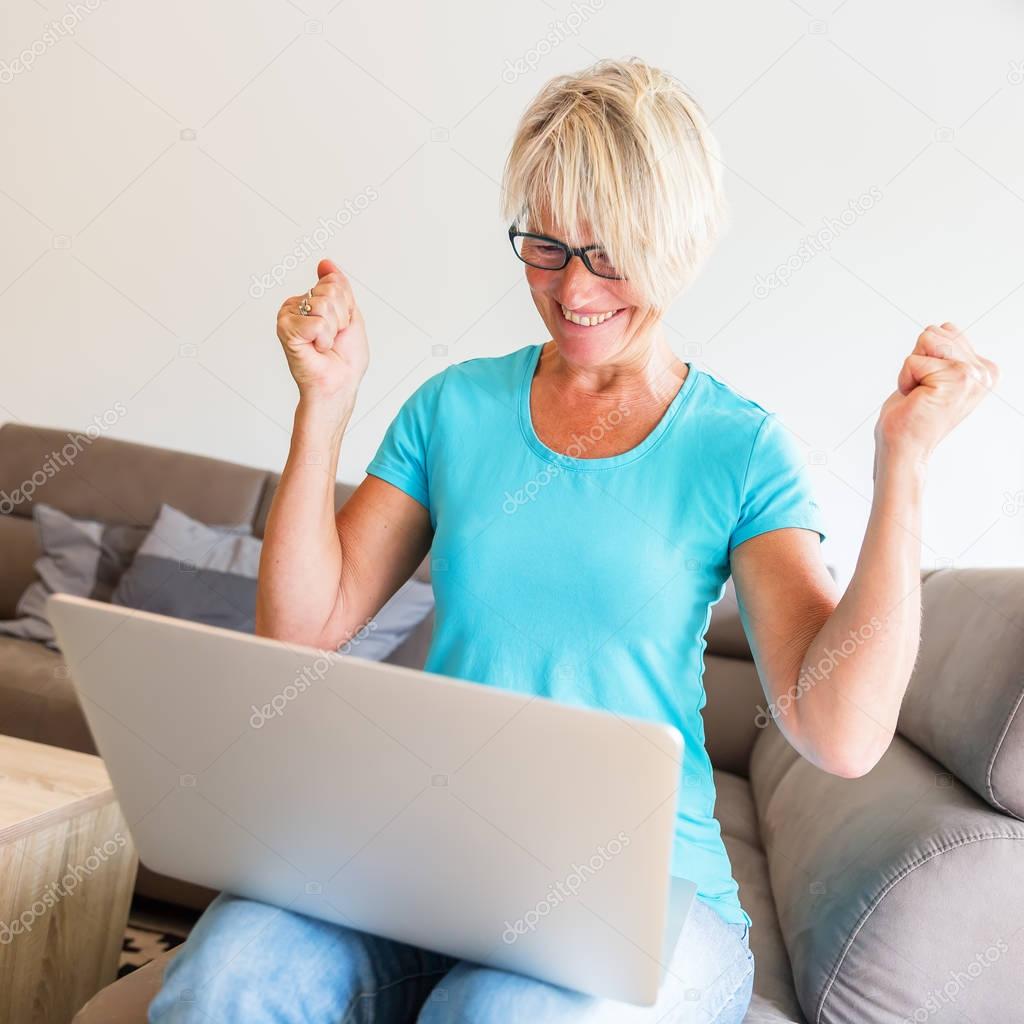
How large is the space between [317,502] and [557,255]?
0.36 meters

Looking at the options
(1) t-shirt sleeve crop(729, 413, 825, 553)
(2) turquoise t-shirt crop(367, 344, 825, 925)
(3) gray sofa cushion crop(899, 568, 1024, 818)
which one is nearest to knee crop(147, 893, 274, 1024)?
(2) turquoise t-shirt crop(367, 344, 825, 925)

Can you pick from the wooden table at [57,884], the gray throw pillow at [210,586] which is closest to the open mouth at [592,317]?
the wooden table at [57,884]

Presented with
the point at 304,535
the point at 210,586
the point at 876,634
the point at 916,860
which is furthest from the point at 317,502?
the point at 210,586

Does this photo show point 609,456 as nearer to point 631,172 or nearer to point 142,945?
point 631,172

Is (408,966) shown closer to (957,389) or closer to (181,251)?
(957,389)

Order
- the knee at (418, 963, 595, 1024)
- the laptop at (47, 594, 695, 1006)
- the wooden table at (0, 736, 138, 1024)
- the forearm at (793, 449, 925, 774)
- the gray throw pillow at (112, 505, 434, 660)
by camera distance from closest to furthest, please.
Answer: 1. the laptop at (47, 594, 695, 1006)
2. the knee at (418, 963, 595, 1024)
3. the forearm at (793, 449, 925, 774)
4. the wooden table at (0, 736, 138, 1024)
5. the gray throw pillow at (112, 505, 434, 660)

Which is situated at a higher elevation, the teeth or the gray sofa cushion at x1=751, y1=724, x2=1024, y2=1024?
the teeth

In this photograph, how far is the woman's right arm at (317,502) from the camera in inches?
45.0

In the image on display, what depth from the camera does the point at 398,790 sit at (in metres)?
0.77

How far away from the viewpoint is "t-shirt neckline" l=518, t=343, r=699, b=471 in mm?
1182

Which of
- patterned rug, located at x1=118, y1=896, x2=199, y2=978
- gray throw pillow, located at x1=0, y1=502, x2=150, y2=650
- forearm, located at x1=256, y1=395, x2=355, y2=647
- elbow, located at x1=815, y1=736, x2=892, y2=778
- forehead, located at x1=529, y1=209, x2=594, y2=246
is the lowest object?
patterned rug, located at x1=118, y1=896, x2=199, y2=978

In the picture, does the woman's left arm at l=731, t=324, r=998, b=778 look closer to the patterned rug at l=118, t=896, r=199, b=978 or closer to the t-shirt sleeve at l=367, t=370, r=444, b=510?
the t-shirt sleeve at l=367, t=370, r=444, b=510

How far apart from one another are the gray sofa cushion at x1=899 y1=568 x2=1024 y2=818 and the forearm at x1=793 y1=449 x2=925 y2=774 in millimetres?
321

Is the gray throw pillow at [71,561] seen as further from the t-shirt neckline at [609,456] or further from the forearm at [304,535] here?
the t-shirt neckline at [609,456]
